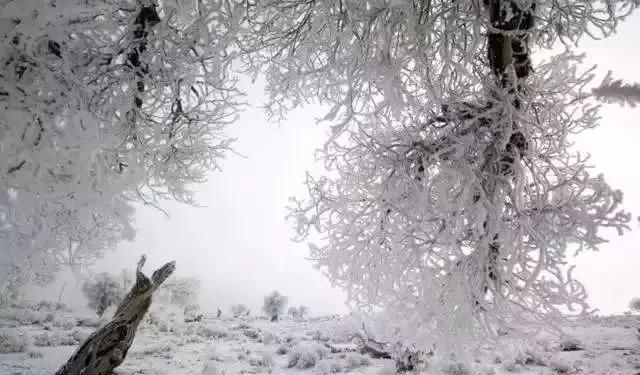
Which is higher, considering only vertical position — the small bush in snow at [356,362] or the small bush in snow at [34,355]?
the small bush in snow at [34,355]

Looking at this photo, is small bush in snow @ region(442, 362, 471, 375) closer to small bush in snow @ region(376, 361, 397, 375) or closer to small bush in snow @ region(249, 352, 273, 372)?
small bush in snow @ region(376, 361, 397, 375)

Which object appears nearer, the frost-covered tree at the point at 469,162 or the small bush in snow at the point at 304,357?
the frost-covered tree at the point at 469,162

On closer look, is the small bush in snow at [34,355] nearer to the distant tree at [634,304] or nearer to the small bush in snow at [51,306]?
the small bush in snow at [51,306]

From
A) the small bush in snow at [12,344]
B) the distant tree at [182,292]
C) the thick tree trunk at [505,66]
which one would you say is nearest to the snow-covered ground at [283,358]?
the small bush in snow at [12,344]

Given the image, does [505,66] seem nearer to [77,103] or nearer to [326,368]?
[77,103]

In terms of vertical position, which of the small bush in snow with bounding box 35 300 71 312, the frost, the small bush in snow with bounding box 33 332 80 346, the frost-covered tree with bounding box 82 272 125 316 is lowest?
the small bush in snow with bounding box 33 332 80 346

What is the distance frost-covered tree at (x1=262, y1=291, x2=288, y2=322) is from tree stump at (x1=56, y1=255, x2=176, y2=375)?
1214 inches

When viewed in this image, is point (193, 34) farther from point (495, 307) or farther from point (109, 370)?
point (109, 370)

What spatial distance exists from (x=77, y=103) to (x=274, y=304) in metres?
35.0

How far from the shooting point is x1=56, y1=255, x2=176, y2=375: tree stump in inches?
189

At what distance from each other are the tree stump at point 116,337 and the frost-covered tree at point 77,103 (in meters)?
1.91

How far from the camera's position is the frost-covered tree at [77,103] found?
177cm

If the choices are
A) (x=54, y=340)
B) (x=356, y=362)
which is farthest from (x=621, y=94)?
(x=54, y=340)

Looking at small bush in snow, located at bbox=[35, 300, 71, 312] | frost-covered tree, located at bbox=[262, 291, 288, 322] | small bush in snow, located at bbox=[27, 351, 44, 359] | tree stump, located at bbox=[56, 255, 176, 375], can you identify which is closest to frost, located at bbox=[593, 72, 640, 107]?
tree stump, located at bbox=[56, 255, 176, 375]
